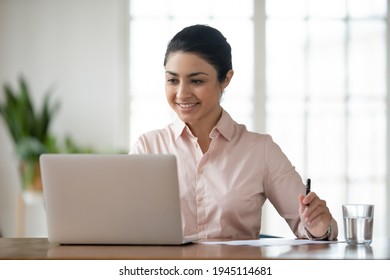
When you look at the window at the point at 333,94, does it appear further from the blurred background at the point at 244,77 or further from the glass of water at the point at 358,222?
the glass of water at the point at 358,222

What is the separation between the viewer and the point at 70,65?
6.60 metres

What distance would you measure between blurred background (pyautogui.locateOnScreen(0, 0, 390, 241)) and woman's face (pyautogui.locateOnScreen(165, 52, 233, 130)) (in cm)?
350

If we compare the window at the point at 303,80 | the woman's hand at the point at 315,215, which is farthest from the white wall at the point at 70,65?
the woman's hand at the point at 315,215

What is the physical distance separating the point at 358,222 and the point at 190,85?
98 cm

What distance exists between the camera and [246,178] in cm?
304

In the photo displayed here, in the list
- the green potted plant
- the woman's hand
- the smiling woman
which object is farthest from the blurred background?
the woman's hand

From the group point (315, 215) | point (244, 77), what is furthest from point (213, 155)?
point (244, 77)

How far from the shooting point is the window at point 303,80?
668cm

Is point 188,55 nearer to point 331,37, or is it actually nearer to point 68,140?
point 68,140

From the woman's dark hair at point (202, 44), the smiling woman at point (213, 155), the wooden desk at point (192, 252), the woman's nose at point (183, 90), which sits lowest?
the wooden desk at point (192, 252)

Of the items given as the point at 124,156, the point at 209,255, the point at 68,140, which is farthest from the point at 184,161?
the point at 68,140

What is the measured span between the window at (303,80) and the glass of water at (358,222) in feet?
14.0

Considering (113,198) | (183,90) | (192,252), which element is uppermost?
(183,90)

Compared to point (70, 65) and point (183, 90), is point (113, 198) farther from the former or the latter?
point (70, 65)
